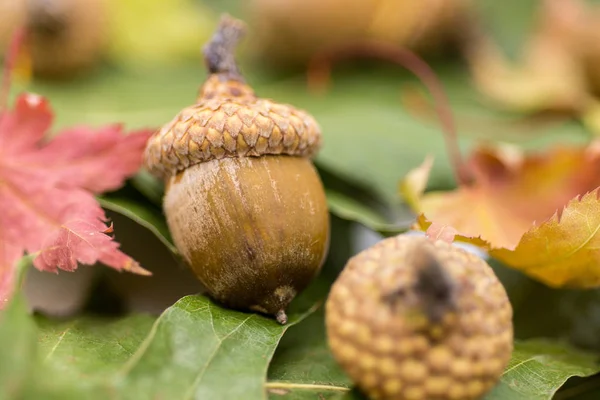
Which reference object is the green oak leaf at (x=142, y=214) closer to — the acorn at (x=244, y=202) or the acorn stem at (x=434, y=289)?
the acorn at (x=244, y=202)

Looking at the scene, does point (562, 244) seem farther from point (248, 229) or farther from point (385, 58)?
point (385, 58)

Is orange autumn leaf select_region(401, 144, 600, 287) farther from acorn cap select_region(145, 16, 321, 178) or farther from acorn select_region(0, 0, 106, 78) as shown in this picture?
acorn select_region(0, 0, 106, 78)

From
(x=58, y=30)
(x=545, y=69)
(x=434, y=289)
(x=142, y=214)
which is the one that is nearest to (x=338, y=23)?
(x=545, y=69)

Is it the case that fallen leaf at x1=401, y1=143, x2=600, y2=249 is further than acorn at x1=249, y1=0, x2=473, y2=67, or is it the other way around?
acorn at x1=249, y1=0, x2=473, y2=67

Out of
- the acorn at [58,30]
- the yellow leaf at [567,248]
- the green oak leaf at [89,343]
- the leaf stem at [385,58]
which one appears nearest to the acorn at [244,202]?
the green oak leaf at [89,343]

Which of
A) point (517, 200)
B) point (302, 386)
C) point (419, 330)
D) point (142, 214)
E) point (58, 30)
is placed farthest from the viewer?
point (58, 30)

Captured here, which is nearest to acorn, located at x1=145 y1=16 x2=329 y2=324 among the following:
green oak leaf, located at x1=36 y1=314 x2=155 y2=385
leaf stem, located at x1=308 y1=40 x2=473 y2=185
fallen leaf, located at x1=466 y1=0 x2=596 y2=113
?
green oak leaf, located at x1=36 y1=314 x2=155 y2=385
